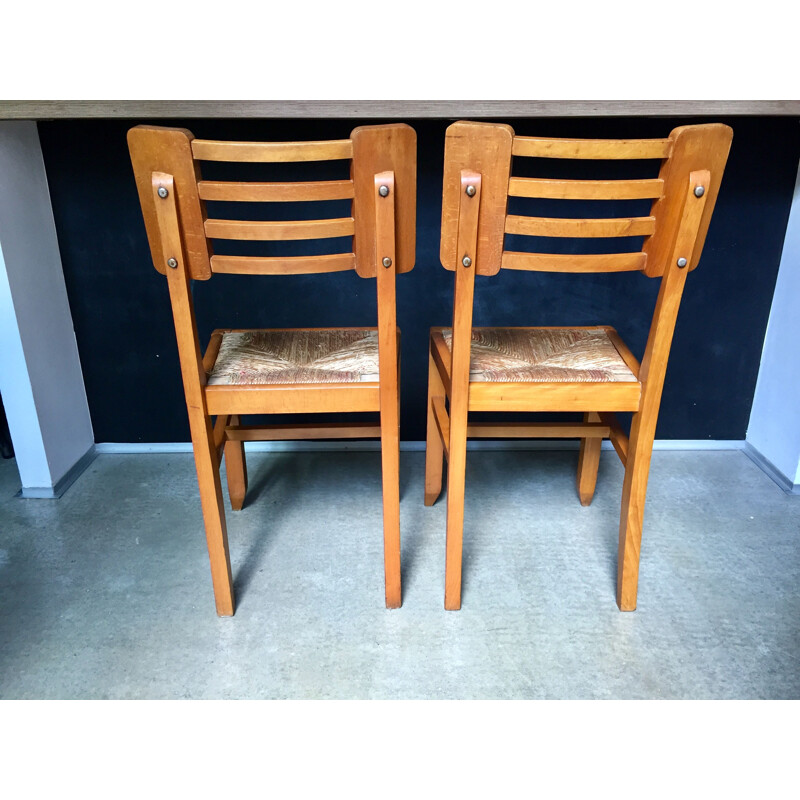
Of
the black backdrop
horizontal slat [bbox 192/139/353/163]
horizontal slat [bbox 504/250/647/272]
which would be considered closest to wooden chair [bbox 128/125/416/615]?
horizontal slat [bbox 192/139/353/163]

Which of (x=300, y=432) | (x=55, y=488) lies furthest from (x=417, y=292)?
(x=55, y=488)

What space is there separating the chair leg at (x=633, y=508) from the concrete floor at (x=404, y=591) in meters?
0.07

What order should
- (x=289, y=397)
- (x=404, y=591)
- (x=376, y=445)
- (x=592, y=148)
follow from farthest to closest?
1. (x=376, y=445)
2. (x=404, y=591)
3. (x=289, y=397)
4. (x=592, y=148)

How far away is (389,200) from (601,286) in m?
1.12

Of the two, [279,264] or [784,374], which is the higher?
[279,264]

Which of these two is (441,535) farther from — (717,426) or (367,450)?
(717,426)

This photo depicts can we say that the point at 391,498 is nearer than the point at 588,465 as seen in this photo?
Yes

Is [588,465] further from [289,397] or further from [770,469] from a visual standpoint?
[289,397]

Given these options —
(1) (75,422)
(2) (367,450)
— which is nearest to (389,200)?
(2) (367,450)

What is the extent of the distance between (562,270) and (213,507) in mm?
905

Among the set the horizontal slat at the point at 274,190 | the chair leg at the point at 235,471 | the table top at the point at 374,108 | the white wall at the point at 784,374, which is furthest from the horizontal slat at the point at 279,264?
the white wall at the point at 784,374

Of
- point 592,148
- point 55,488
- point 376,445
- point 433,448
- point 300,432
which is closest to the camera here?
point 592,148

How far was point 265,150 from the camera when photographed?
49.6 inches

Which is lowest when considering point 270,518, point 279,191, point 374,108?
point 270,518
